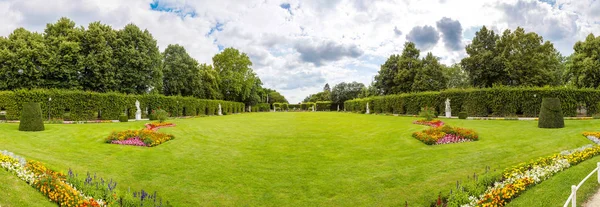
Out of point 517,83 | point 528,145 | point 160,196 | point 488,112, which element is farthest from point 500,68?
point 160,196

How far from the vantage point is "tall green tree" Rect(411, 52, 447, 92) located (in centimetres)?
4827

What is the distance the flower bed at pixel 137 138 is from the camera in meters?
13.9

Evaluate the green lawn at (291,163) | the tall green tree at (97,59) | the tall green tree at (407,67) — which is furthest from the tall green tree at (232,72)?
the green lawn at (291,163)

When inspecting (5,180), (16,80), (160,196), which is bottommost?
(160,196)

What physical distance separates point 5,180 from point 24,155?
13.8 feet

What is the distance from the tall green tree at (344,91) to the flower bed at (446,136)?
7372cm

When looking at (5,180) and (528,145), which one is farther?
(528,145)

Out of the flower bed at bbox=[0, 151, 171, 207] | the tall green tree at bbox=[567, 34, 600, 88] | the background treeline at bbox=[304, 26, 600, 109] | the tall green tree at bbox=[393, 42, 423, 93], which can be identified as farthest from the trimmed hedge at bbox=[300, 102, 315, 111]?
the flower bed at bbox=[0, 151, 171, 207]

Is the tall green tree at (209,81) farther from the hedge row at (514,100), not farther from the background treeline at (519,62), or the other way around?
the hedge row at (514,100)

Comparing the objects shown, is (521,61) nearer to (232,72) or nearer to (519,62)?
(519,62)

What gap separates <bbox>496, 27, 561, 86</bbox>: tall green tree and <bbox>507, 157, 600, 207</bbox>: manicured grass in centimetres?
3737

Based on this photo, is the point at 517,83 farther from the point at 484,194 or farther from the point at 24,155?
the point at 24,155

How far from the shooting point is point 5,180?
6.62 metres

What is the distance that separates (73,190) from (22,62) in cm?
3113
